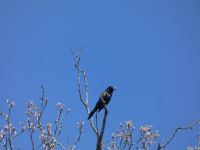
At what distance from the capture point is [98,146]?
22.2 ft

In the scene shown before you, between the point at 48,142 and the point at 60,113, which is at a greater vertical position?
the point at 60,113

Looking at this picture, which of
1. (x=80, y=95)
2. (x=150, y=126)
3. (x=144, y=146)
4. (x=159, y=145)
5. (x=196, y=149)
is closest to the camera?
(x=159, y=145)

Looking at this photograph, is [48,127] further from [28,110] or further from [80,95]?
[80,95]

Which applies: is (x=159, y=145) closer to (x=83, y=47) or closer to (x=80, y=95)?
(x=80, y=95)

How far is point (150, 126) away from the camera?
9531mm

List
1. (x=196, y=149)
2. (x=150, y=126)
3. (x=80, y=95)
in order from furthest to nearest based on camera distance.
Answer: (x=196, y=149)
(x=150, y=126)
(x=80, y=95)

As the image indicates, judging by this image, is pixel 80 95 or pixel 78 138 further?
pixel 78 138

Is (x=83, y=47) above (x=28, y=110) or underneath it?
above

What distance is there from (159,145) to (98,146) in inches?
39.3

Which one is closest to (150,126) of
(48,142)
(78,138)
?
(78,138)

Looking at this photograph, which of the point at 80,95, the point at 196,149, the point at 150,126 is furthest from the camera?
the point at 196,149

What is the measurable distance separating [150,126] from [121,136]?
0.78 m

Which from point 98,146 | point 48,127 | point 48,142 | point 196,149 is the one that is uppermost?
point 196,149

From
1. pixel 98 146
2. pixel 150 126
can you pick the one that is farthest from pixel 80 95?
pixel 150 126
